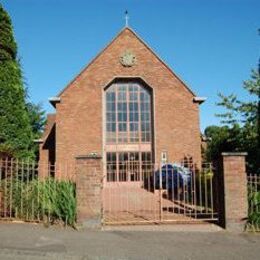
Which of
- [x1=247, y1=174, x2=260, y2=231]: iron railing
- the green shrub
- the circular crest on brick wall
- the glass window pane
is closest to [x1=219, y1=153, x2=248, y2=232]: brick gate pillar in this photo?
[x1=247, y1=174, x2=260, y2=231]: iron railing

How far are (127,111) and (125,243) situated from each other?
20.4 meters

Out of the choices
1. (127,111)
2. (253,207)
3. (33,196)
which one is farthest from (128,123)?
(253,207)

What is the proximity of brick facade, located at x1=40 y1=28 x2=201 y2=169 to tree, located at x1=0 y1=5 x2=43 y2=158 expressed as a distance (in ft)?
26.3

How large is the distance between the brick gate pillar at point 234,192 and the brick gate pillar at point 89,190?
3.67 m

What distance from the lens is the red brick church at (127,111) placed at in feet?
97.7

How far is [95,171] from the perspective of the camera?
521 inches

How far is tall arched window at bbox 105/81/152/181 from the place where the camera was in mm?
30391

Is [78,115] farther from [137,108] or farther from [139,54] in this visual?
[139,54]

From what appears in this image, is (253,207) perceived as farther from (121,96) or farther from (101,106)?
(121,96)

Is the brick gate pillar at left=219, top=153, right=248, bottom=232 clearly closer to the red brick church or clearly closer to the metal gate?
the metal gate

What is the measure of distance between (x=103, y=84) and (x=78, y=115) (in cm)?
270

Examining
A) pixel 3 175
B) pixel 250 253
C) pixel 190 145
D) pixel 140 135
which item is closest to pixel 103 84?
pixel 140 135

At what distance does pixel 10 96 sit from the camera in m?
20.7

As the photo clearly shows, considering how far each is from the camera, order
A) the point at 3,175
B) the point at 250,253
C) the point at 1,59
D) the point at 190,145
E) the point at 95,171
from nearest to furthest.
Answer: the point at 250,253, the point at 95,171, the point at 3,175, the point at 1,59, the point at 190,145
